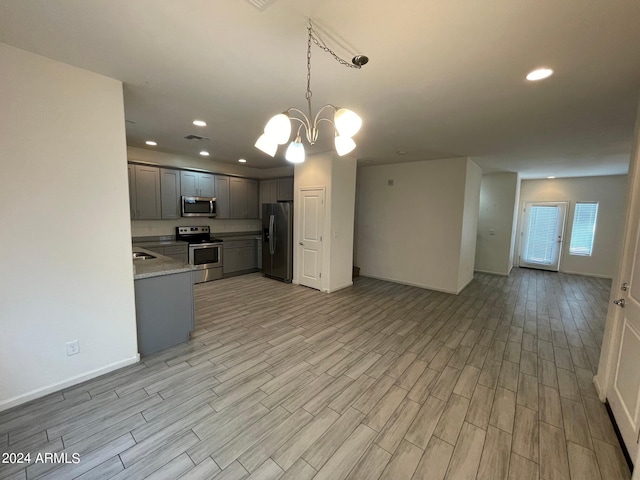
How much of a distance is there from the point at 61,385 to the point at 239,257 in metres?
4.11

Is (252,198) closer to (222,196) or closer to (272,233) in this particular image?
(222,196)

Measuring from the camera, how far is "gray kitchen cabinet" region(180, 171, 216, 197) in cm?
545

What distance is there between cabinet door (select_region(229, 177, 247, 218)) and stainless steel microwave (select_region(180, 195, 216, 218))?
0.51 m

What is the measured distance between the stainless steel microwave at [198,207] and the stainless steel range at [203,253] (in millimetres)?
384

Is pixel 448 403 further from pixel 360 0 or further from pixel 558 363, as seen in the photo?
pixel 360 0

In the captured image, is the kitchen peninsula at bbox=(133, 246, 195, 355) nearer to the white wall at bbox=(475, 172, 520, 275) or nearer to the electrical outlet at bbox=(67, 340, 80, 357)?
the electrical outlet at bbox=(67, 340, 80, 357)

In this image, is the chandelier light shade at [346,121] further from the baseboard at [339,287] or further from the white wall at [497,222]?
the white wall at [497,222]

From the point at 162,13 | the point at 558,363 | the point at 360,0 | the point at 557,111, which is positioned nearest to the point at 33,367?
the point at 162,13

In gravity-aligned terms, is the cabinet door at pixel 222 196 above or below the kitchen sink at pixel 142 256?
above

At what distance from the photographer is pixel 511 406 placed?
2.14m

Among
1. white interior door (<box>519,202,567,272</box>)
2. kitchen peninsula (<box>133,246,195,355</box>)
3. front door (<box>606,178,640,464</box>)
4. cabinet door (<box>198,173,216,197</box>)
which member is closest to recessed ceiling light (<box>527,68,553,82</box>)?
front door (<box>606,178,640,464</box>)

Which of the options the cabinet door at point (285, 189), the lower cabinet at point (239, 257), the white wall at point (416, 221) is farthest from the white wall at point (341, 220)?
the lower cabinet at point (239, 257)

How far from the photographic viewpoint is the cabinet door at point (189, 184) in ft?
17.8

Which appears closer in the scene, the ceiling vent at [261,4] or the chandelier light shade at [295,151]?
the ceiling vent at [261,4]
